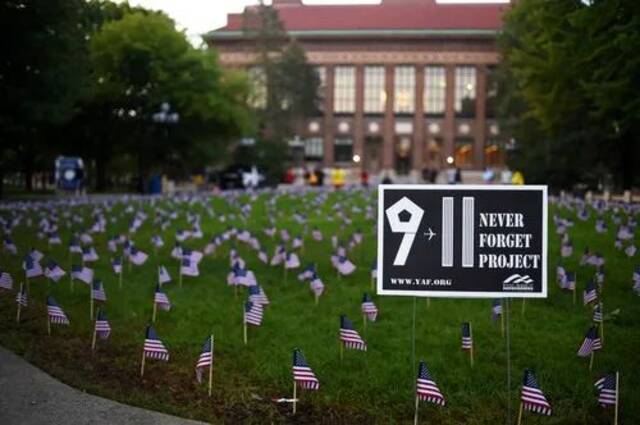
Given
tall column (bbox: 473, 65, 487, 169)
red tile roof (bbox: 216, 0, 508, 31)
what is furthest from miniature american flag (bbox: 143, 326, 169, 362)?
red tile roof (bbox: 216, 0, 508, 31)

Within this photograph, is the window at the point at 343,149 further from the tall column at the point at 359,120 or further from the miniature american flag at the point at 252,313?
the miniature american flag at the point at 252,313

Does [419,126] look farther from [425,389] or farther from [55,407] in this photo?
[55,407]

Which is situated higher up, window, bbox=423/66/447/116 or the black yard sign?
window, bbox=423/66/447/116

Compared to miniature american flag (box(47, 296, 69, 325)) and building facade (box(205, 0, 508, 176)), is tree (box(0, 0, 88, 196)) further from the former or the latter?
building facade (box(205, 0, 508, 176))

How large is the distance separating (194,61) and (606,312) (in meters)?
38.9

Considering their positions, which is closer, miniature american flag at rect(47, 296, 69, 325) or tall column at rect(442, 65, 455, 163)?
miniature american flag at rect(47, 296, 69, 325)

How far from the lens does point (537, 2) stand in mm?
23172

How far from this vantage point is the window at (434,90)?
8349 centimetres

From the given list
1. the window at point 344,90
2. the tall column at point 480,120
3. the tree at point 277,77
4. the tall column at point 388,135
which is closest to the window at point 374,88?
the tall column at point 388,135

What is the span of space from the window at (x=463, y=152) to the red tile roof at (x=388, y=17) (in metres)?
13.0

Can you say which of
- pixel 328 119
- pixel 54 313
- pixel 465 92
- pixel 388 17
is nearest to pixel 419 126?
pixel 465 92

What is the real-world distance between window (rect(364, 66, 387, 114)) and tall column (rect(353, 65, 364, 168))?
25.9 inches

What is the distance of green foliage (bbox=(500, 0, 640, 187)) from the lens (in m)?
15.8

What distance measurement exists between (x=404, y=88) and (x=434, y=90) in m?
3.53
